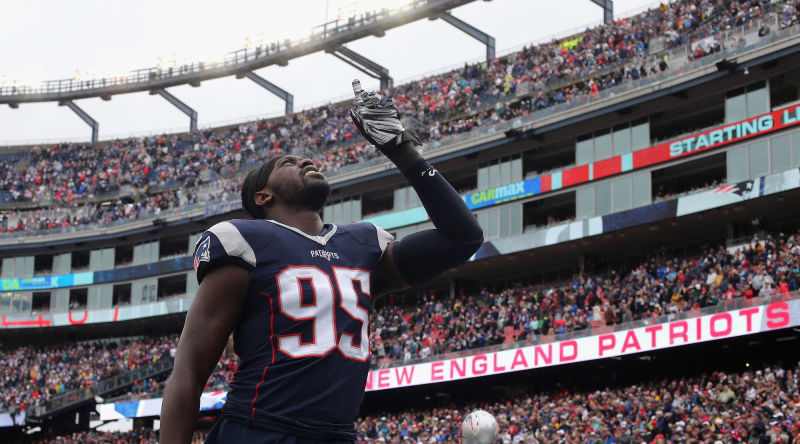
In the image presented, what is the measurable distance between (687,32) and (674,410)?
60.2 ft

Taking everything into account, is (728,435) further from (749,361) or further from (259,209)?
(259,209)

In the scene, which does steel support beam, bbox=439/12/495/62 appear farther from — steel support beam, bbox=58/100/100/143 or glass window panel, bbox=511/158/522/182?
steel support beam, bbox=58/100/100/143

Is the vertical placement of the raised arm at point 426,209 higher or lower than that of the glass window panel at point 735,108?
lower

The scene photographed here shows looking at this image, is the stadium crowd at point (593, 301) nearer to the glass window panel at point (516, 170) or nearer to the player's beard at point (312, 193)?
the glass window panel at point (516, 170)

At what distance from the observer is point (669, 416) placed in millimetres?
21188

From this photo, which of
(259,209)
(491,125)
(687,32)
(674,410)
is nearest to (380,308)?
(491,125)

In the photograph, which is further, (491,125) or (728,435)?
(491,125)

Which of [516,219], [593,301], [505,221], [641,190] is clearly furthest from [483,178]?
[593,301]

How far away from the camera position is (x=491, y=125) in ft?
126

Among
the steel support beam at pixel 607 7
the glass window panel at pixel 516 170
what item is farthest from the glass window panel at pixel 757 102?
the steel support beam at pixel 607 7

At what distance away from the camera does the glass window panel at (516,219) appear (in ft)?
124

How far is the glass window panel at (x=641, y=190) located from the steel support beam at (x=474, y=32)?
1412cm

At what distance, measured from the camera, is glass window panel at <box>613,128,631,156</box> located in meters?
35.2

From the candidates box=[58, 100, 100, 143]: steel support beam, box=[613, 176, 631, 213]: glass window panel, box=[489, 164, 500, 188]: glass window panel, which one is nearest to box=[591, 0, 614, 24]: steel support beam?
box=[489, 164, 500, 188]: glass window panel
